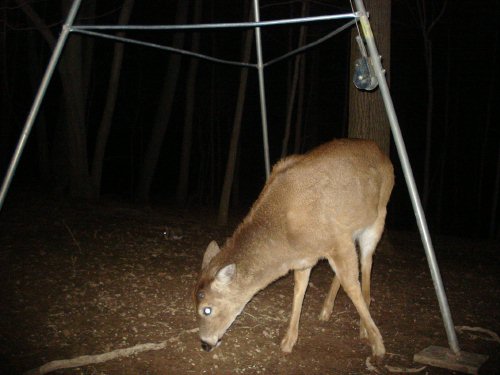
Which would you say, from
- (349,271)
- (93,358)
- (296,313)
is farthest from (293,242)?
(93,358)

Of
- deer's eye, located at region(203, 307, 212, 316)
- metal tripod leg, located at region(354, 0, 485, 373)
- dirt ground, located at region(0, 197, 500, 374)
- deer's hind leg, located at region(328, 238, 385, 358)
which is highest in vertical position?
metal tripod leg, located at region(354, 0, 485, 373)

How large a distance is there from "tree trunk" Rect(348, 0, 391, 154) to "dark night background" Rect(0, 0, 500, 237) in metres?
11.4

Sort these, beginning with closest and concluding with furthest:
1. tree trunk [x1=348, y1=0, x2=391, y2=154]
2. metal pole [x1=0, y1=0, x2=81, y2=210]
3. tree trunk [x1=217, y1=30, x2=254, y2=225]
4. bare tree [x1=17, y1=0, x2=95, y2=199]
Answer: metal pole [x1=0, y1=0, x2=81, y2=210] < tree trunk [x1=348, y1=0, x2=391, y2=154] < tree trunk [x1=217, y1=30, x2=254, y2=225] < bare tree [x1=17, y1=0, x2=95, y2=199]

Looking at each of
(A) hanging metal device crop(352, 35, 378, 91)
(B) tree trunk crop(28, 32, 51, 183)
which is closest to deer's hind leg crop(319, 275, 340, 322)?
(A) hanging metal device crop(352, 35, 378, 91)

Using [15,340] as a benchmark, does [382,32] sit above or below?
above

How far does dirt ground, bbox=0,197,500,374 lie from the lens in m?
5.09

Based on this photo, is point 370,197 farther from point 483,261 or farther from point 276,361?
point 483,261

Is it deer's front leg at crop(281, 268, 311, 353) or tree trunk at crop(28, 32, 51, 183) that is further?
tree trunk at crop(28, 32, 51, 183)

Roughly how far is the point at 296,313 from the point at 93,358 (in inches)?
92.3

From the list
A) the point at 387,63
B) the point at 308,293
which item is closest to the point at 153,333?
the point at 308,293

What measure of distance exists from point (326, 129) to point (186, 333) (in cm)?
3238

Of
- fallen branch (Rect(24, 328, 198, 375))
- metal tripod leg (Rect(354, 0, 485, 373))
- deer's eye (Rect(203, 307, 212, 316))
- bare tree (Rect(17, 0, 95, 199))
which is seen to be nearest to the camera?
fallen branch (Rect(24, 328, 198, 375))

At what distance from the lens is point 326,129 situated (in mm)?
36750

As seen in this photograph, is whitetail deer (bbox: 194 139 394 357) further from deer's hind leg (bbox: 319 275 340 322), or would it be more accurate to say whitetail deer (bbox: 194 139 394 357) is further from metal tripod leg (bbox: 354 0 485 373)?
metal tripod leg (bbox: 354 0 485 373)
